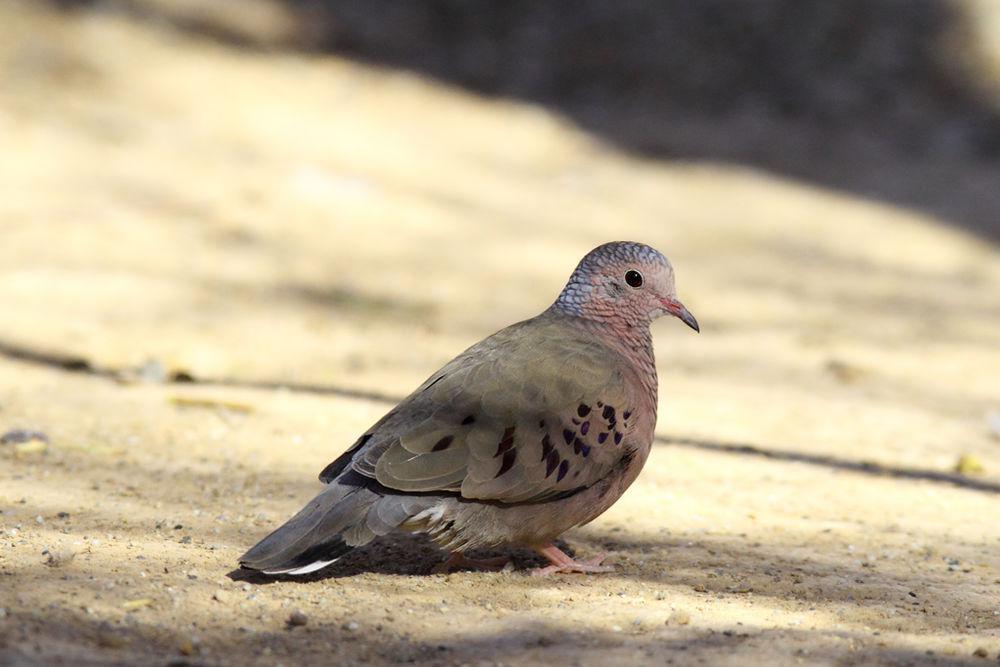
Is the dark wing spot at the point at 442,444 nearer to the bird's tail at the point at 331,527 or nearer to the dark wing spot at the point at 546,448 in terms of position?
the bird's tail at the point at 331,527

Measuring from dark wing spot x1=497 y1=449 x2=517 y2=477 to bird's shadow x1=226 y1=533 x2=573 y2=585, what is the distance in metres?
0.29

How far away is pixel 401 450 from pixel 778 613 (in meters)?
1.07

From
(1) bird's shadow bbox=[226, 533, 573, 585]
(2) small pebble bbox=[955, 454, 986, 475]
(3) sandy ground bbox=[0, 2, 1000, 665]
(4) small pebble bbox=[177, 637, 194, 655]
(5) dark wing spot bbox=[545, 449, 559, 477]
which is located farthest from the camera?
(2) small pebble bbox=[955, 454, 986, 475]

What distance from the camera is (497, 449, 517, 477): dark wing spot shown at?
3.76 meters

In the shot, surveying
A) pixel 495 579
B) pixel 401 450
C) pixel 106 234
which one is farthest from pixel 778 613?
pixel 106 234

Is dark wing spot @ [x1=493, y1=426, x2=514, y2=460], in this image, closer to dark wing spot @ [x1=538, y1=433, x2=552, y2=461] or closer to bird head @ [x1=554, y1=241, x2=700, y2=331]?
dark wing spot @ [x1=538, y1=433, x2=552, y2=461]

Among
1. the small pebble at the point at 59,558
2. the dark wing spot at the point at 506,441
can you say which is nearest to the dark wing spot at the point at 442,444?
the dark wing spot at the point at 506,441

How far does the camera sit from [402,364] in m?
6.81

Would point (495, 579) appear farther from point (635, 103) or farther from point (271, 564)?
point (635, 103)

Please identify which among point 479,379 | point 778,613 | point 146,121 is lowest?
point 778,613

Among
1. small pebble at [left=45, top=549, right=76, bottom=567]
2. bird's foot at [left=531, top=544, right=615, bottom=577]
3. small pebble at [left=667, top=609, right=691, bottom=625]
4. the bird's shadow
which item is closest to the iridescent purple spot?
the bird's shadow

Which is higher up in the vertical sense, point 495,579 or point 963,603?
point 963,603

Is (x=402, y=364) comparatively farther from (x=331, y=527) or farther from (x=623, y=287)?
(x=331, y=527)

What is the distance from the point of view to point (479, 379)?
12.7 feet
